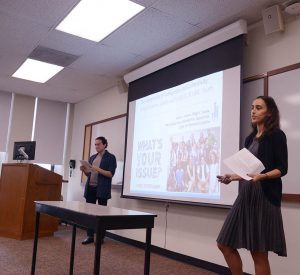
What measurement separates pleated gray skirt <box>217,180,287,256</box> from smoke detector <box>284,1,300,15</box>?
5.33 ft

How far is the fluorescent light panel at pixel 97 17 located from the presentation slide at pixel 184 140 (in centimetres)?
95

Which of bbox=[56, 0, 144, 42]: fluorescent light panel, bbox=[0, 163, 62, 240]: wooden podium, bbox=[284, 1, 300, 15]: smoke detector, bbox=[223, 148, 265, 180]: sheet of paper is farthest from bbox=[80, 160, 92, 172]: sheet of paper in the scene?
bbox=[284, 1, 300, 15]: smoke detector

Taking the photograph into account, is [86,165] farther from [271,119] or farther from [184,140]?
[271,119]

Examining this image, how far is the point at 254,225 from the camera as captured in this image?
5.61 ft

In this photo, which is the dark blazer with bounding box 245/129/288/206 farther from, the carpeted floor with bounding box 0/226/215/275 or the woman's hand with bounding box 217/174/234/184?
the carpeted floor with bounding box 0/226/215/275

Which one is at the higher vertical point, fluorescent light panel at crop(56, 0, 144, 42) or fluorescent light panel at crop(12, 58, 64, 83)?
fluorescent light panel at crop(56, 0, 144, 42)

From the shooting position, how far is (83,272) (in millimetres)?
2773

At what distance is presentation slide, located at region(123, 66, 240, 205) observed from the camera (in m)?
2.97

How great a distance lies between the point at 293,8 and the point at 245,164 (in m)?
1.62

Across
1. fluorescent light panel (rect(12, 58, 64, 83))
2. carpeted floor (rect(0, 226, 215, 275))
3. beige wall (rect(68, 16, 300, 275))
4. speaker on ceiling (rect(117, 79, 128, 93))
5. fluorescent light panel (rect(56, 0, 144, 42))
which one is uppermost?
fluorescent light panel (rect(56, 0, 144, 42))

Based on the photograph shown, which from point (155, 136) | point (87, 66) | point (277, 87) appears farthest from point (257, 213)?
point (87, 66)

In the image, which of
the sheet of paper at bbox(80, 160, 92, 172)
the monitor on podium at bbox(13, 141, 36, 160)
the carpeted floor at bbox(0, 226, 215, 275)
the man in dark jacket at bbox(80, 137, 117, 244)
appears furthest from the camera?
the monitor on podium at bbox(13, 141, 36, 160)

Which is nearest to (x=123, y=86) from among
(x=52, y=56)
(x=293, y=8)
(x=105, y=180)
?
(x=52, y=56)

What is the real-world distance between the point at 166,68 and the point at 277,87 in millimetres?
1466
